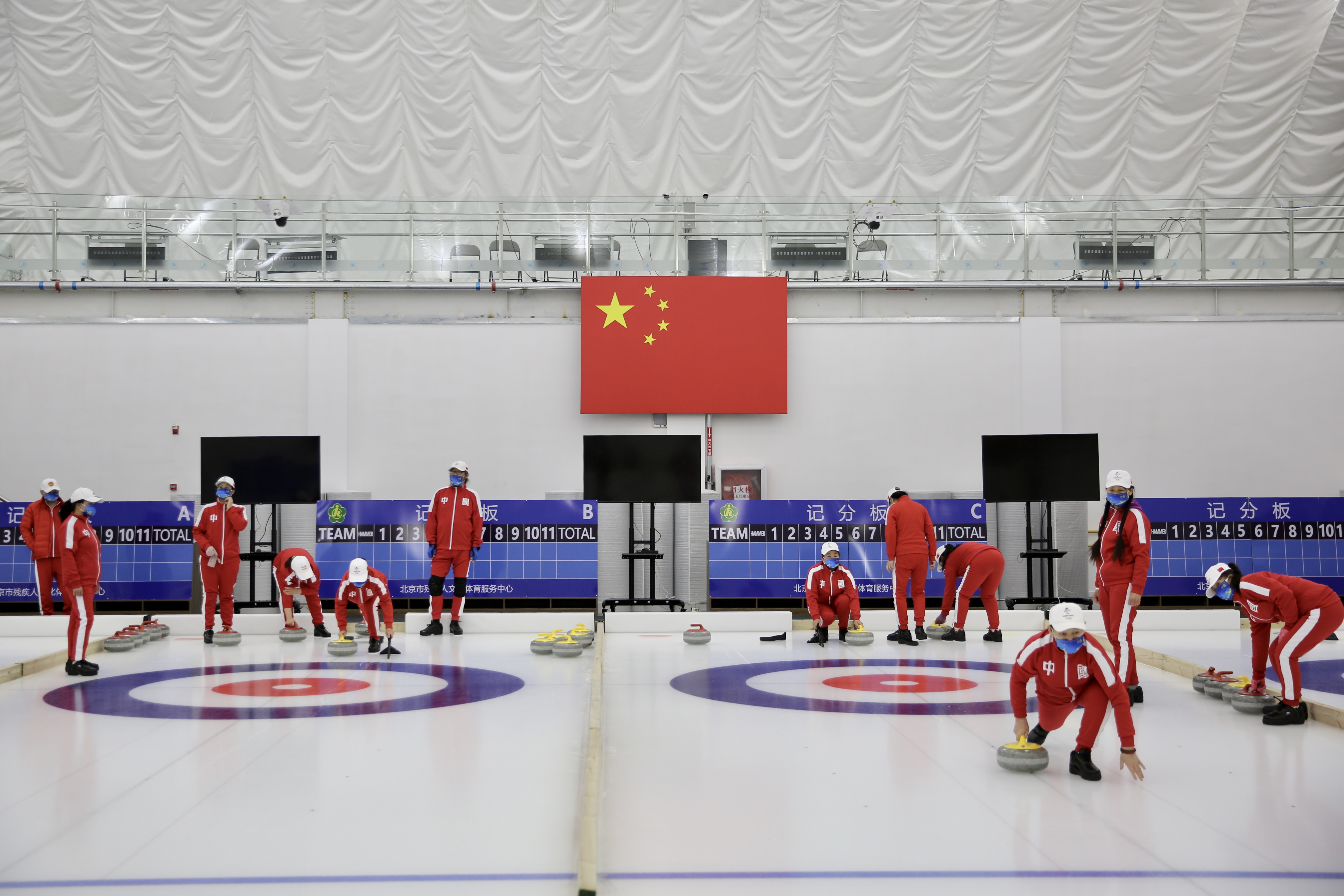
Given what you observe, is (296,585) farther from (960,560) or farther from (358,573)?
(960,560)

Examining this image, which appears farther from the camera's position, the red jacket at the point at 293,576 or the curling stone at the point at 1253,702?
the red jacket at the point at 293,576

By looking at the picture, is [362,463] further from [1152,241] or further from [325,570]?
[1152,241]

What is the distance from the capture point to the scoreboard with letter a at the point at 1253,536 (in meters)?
18.1

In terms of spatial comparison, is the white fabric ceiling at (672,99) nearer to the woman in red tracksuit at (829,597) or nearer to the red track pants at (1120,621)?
the woman in red tracksuit at (829,597)

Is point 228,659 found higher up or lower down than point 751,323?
lower down

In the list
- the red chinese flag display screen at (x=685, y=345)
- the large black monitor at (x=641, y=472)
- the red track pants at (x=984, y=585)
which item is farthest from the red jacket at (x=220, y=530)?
the red track pants at (x=984, y=585)

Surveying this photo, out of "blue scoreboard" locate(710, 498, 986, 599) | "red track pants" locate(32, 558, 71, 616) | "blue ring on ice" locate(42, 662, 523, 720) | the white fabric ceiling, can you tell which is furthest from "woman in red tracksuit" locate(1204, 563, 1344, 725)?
the white fabric ceiling

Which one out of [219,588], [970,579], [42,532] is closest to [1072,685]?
[970,579]

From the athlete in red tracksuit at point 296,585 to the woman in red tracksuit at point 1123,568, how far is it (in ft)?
31.7

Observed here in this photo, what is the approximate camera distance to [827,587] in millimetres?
14219

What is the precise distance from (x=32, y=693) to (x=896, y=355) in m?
15.0

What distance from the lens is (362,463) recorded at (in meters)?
20.4

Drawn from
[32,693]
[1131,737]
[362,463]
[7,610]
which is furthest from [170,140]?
[1131,737]

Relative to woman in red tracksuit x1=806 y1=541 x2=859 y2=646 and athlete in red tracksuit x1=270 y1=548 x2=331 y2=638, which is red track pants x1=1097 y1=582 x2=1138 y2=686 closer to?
woman in red tracksuit x1=806 y1=541 x2=859 y2=646
